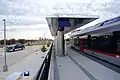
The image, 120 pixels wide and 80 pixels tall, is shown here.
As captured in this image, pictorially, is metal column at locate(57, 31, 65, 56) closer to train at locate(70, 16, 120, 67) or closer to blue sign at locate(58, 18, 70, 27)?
blue sign at locate(58, 18, 70, 27)

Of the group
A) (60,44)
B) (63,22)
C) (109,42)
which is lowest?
(60,44)

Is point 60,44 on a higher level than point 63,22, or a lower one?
lower

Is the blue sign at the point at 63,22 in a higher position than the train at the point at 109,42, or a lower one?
higher

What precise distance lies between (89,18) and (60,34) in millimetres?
4101

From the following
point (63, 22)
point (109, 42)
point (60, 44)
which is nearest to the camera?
point (109, 42)

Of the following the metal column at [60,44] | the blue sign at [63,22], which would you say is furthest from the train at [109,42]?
the metal column at [60,44]

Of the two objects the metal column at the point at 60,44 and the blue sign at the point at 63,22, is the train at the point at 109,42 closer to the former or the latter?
the blue sign at the point at 63,22

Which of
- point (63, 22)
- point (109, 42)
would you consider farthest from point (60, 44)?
point (109, 42)

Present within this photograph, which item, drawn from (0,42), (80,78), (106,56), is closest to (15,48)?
(0,42)

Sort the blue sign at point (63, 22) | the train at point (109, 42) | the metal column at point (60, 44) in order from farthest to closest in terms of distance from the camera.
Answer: the metal column at point (60, 44), the blue sign at point (63, 22), the train at point (109, 42)

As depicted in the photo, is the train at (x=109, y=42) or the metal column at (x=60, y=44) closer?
the train at (x=109, y=42)

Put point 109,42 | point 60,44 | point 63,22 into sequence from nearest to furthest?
1. point 109,42
2. point 63,22
3. point 60,44

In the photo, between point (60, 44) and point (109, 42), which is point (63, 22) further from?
point (109, 42)

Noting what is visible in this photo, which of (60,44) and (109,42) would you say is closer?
(109,42)
